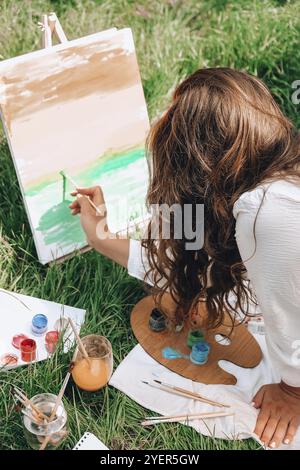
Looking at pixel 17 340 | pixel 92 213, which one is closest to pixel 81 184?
pixel 92 213

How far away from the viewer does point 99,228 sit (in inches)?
93.8

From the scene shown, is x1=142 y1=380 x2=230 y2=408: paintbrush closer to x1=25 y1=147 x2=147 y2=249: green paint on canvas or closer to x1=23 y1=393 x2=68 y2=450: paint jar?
x1=23 y1=393 x2=68 y2=450: paint jar

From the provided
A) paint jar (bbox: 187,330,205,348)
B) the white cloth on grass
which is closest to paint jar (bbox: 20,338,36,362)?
the white cloth on grass

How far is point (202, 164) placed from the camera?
6.11 feet

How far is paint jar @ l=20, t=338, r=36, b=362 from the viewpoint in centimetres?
215

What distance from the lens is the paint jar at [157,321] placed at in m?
2.34

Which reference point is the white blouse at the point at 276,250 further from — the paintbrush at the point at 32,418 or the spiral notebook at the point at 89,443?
the paintbrush at the point at 32,418

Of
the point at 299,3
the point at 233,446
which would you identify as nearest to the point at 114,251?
the point at 233,446

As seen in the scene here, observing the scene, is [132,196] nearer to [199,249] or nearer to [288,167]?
[199,249]

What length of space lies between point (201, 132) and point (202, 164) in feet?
0.31

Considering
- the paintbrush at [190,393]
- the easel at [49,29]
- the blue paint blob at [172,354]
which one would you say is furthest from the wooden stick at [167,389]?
the easel at [49,29]

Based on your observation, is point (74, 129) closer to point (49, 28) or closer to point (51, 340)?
point (49, 28)

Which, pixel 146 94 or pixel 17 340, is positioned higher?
pixel 146 94

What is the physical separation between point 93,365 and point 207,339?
50 centimetres
